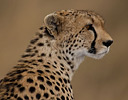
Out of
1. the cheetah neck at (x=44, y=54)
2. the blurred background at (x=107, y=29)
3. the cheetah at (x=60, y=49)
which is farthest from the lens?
the blurred background at (x=107, y=29)

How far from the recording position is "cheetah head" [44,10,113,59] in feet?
7.63

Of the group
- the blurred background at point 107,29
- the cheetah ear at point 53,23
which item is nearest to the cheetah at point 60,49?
the cheetah ear at point 53,23

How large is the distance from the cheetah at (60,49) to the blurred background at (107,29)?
1.87 m

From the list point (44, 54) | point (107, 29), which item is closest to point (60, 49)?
point (44, 54)

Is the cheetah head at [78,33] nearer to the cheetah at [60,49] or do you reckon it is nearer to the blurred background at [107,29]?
the cheetah at [60,49]

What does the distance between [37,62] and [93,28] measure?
0.36 metres

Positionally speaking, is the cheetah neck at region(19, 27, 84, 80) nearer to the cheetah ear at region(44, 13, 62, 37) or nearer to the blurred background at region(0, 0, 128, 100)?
the cheetah ear at region(44, 13, 62, 37)

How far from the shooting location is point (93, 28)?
2.37 m

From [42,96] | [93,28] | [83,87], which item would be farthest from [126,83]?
[42,96]

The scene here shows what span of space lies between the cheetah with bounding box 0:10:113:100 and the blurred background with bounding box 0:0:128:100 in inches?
73.8

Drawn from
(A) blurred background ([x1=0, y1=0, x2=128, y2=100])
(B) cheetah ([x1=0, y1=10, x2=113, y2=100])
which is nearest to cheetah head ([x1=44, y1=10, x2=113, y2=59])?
(B) cheetah ([x1=0, y1=10, x2=113, y2=100])

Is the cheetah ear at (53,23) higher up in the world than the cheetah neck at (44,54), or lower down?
higher up

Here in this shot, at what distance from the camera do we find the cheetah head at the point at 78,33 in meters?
2.32

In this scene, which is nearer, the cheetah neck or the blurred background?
the cheetah neck
